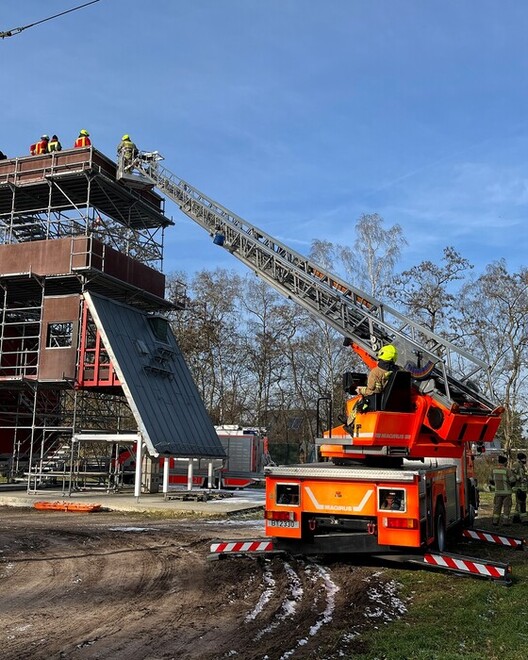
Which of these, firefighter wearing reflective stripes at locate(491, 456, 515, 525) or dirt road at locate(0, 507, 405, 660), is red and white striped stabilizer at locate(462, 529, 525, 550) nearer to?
dirt road at locate(0, 507, 405, 660)

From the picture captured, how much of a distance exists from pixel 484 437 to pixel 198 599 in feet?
19.2

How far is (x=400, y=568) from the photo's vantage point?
941cm

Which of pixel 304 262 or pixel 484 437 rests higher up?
pixel 304 262

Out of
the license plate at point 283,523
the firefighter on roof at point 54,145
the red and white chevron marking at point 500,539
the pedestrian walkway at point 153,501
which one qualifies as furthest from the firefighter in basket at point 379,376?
the firefighter on roof at point 54,145

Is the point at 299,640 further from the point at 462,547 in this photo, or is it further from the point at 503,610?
the point at 462,547

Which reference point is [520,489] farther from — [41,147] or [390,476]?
[41,147]

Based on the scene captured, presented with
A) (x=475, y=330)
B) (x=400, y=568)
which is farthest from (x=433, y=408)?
(x=475, y=330)

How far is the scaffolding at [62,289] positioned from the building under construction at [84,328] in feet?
0.15

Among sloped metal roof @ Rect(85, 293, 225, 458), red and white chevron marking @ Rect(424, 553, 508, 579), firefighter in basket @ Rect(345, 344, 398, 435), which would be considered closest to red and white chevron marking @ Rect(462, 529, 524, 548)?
red and white chevron marking @ Rect(424, 553, 508, 579)

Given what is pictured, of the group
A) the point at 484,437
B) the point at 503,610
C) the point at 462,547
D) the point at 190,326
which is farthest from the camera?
the point at 190,326

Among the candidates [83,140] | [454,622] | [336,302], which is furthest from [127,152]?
[454,622]

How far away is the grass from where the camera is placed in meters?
5.62

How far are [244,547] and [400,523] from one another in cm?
266

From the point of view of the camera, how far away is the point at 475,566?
8.38 m
